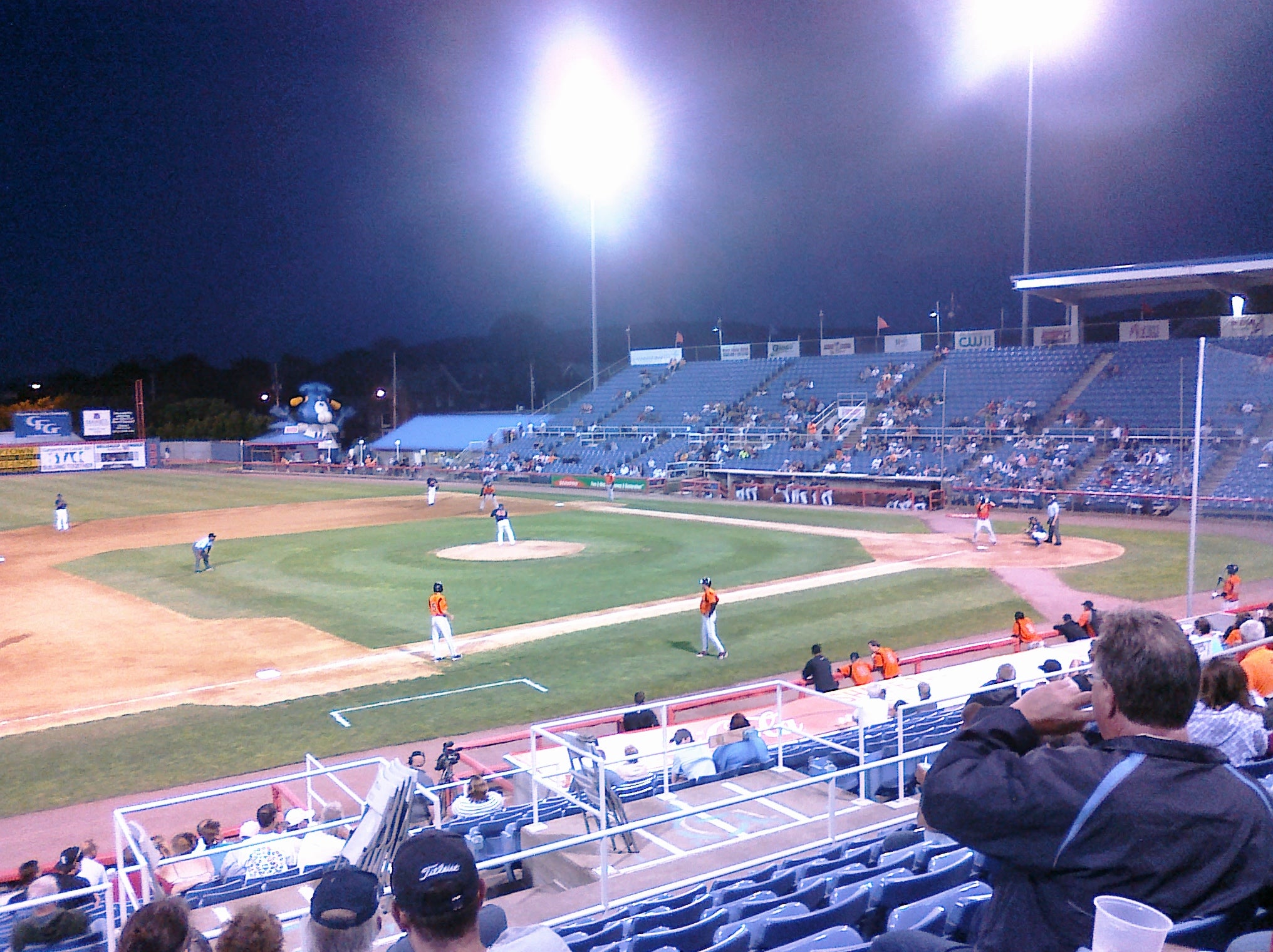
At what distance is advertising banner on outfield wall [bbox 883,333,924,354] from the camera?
52.7 metres

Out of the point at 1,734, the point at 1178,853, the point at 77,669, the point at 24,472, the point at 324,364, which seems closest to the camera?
the point at 1178,853

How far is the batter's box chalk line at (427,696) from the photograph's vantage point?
14898mm

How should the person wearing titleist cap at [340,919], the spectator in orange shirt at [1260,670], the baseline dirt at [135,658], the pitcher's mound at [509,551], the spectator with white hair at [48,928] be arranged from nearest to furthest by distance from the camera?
the person wearing titleist cap at [340,919], the spectator with white hair at [48,928], the spectator in orange shirt at [1260,670], the baseline dirt at [135,658], the pitcher's mound at [509,551]

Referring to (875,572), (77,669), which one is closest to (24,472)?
(77,669)

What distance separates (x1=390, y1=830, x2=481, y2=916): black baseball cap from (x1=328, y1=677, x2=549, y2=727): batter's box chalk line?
12.6 meters

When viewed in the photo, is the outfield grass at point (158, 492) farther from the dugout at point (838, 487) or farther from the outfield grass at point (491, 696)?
the outfield grass at point (491, 696)

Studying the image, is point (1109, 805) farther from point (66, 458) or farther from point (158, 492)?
point (66, 458)

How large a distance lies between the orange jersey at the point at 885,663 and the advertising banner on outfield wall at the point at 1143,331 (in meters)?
35.9

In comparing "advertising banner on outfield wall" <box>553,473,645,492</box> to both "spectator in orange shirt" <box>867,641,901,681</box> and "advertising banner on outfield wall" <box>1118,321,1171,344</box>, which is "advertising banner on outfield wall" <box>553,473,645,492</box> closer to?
"advertising banner on outfield wall" <box>1118,321,1171,344</box>

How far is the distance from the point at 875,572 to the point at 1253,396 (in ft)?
37.4

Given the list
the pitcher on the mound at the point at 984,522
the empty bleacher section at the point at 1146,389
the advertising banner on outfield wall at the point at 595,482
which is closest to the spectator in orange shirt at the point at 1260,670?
the empty bleacher section at the point at 1146,389

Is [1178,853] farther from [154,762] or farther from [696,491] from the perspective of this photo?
[696,491]

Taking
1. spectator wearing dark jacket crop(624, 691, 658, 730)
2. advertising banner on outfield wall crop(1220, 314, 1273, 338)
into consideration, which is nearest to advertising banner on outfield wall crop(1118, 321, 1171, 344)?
advertising banner on outfield wall crop(1220, 314, 1273, 338)

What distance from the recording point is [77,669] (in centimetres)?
1761
